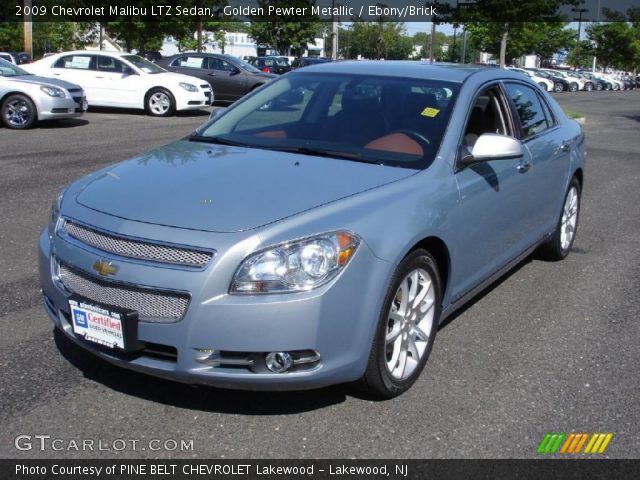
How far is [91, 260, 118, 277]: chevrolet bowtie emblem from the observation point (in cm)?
320

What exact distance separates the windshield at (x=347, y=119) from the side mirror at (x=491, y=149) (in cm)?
20

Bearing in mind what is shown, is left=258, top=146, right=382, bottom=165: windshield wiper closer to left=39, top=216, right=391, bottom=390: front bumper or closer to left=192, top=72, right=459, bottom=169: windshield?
left=192, top=72, right=459, bottom=169: windshield

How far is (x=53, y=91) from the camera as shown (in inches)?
555

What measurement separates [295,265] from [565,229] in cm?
391

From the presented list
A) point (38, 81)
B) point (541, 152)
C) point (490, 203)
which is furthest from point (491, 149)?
point (38, 81)

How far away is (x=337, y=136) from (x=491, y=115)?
1.21 metres

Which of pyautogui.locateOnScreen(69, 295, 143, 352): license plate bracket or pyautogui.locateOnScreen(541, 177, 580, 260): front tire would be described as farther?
A: pyautogui.locateOnScreen(541, 177, 580, 260): front tire

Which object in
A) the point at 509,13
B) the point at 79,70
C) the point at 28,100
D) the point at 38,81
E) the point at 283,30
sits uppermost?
the point at 283,30

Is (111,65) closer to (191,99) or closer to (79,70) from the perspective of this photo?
(79,70)

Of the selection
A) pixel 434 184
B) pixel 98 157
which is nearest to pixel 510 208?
pixel 434 184

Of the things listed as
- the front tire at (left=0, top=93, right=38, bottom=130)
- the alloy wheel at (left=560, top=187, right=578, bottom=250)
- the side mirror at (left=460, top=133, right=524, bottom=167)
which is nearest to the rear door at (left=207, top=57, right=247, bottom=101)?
the front tire at (left=0, top=93, right=38, bottom=130)

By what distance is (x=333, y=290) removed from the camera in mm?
3137

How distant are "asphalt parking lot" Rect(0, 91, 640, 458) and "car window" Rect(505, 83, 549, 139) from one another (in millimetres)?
1181
